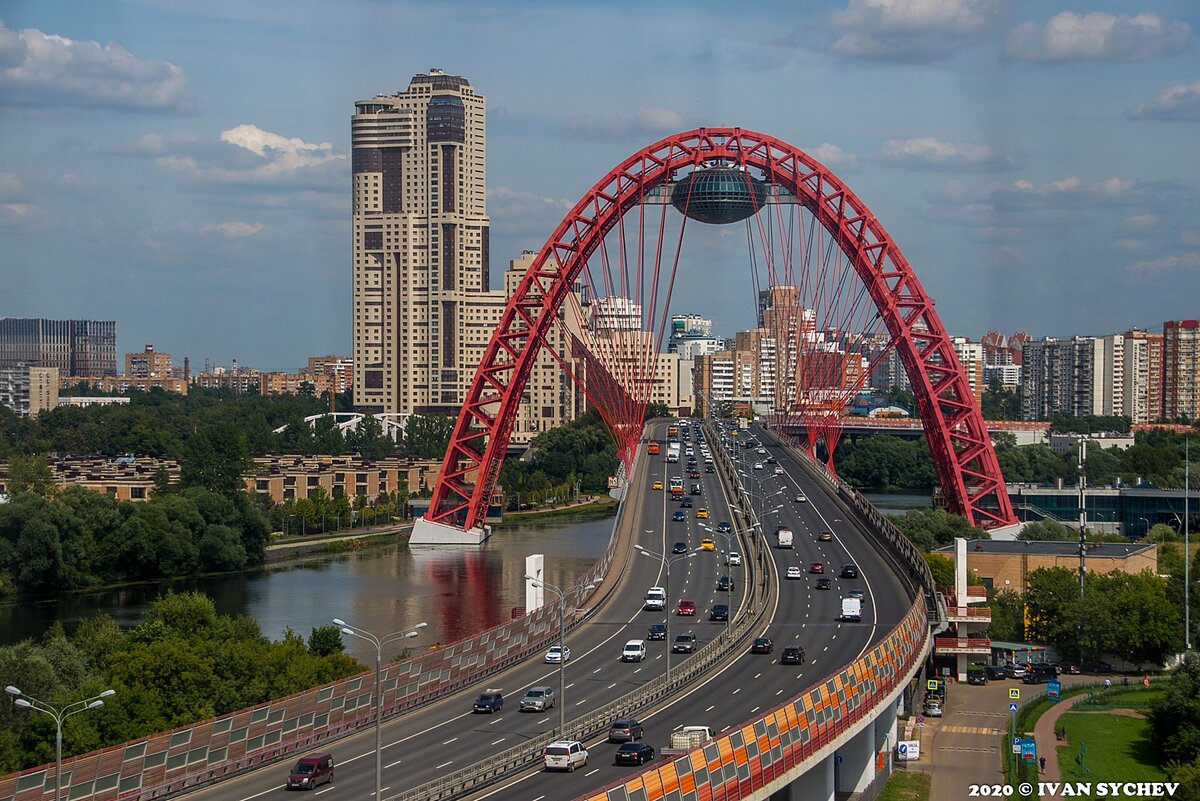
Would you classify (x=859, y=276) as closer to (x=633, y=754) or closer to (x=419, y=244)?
(x=633, y=754)

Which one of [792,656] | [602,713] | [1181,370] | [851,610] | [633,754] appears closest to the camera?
[633,754]

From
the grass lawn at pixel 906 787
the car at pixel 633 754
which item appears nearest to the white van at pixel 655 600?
the grass lawn at pixel 906 787

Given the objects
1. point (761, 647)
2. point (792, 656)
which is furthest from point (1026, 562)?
point (792, 656)

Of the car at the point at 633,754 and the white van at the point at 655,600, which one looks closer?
the car at the point at 633,754

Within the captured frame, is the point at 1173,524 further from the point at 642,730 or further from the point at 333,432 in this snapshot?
the point at 333,432

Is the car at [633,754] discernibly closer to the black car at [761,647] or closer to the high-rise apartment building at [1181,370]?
the black car at [761,647]

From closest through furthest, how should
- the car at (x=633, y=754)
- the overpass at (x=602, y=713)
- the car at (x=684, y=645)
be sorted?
the overpass at (x=602, y=713), the car at (x=633, y=754), the car at (x=684, y=645)

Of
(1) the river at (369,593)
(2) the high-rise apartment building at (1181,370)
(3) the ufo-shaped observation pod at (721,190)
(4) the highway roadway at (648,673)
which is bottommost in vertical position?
(1) the river at (369,593)

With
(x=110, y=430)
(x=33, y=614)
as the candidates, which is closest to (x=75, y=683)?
(x=33, y=614)
